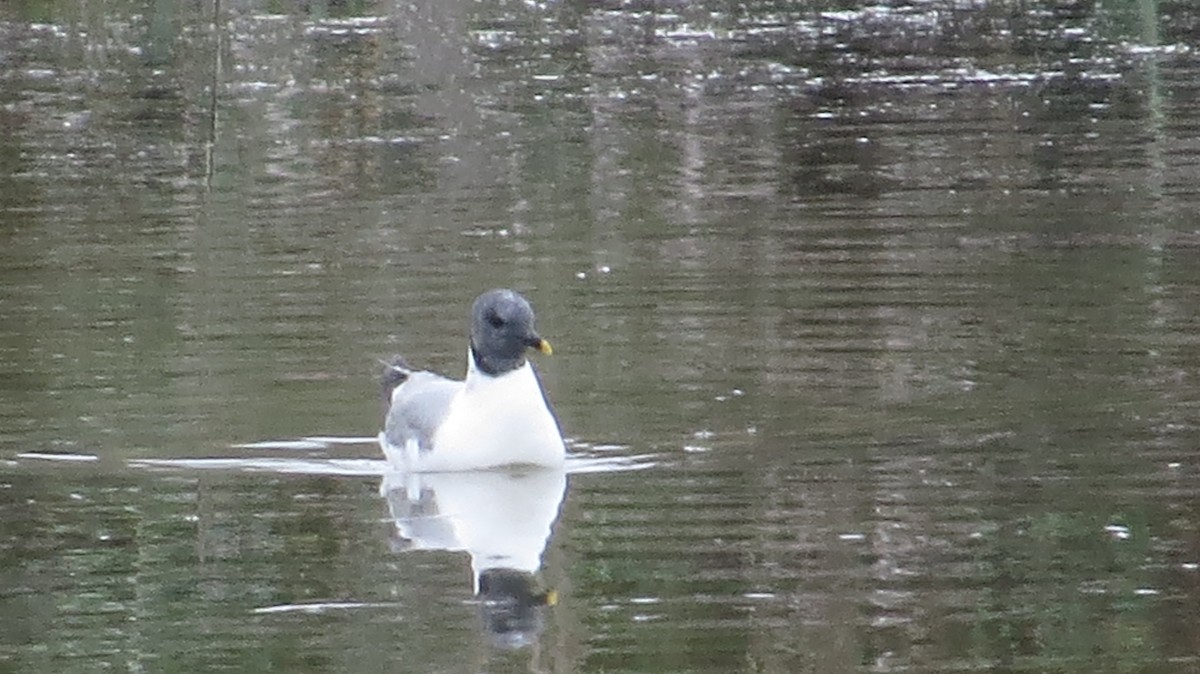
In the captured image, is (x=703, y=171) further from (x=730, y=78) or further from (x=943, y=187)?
(x=730, y=78)

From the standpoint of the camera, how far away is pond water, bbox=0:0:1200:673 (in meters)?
8.89

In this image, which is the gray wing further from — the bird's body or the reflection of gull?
the reflection of gull

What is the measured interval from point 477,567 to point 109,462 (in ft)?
7.86

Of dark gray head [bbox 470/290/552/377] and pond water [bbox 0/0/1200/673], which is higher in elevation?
dark gray head [bbox 470/290/552/377]

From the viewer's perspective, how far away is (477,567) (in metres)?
9.62

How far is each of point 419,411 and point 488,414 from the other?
361mm

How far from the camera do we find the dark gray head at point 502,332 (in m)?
11.4

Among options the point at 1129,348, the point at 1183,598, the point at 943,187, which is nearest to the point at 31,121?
the point at 943,187

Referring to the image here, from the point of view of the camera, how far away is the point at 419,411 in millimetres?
11477

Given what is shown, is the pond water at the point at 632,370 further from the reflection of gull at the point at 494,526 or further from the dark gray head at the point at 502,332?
the dark gray head at the point at 502,332

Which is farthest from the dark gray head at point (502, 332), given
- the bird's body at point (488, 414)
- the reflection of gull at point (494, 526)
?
the reflection of gull at point (494, 526)

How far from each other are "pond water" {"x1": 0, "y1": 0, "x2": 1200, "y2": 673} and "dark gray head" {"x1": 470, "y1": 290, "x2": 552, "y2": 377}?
1.75 feet

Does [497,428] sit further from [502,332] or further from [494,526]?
[494,526]

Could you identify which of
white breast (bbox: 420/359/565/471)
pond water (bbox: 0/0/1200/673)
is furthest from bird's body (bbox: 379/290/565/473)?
pond water (bbox: 0/0/1200/673)
